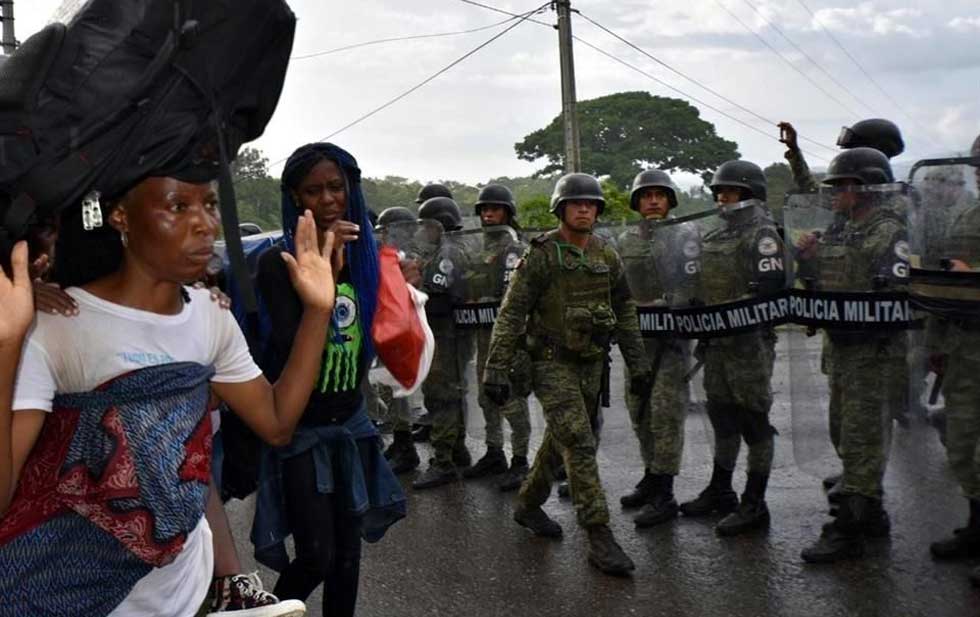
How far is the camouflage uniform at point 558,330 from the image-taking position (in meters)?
5.10

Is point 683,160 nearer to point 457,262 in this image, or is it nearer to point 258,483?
point 457,262

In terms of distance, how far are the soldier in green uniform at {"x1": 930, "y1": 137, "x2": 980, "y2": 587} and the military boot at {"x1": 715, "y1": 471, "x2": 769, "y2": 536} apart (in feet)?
3.11

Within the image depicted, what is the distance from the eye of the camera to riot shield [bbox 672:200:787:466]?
5.29 metres

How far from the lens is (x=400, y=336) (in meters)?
3.01

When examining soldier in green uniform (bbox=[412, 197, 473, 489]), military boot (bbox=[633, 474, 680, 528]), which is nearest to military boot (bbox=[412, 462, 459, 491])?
soldier in green uniform (bbox=[412, 197, 473, 489])

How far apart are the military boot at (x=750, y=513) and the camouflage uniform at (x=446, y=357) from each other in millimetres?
2235

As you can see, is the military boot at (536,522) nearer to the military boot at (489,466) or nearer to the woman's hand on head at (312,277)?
the military boot at (489,466)

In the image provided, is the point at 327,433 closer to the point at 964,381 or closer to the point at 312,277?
the point at 312,277

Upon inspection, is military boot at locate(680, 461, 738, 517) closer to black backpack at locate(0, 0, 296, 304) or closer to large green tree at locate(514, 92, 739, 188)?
black backpack at locate(0, 0, 296, 304)

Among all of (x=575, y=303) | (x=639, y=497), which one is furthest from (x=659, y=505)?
(x=575, y=303)

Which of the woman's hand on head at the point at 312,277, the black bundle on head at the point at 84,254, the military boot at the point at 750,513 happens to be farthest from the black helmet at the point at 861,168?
the black bundle on head at the point at 84,254

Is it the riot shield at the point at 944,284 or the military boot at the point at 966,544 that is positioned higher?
the riot shield at the point at 944,284

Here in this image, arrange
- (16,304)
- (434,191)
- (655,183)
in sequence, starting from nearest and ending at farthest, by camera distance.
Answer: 1. (16,304)
2. (655,183)
3. (434,191)

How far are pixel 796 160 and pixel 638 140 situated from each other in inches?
1461
